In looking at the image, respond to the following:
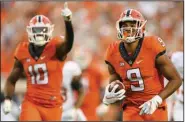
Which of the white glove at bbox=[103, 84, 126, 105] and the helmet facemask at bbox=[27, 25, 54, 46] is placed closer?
the white glove at bbox=[103, 84, 126, 105]

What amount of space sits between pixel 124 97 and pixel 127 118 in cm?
17

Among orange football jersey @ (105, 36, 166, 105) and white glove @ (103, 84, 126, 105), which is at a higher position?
orange football jersey @ (105, 36, 166, 105)

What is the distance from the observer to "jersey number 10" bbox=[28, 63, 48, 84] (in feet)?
20.2

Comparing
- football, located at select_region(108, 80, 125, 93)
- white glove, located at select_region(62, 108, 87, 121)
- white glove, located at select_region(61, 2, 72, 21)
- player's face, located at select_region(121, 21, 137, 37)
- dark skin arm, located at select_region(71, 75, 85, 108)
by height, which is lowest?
white glove, located at select_region(62, 108, 87, 121)

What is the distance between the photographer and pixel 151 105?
4914 mm

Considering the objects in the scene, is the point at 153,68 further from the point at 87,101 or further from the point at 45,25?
the point at 87,101

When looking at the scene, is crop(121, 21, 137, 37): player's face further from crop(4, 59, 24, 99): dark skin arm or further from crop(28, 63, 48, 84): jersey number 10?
crop(4, 59, 24, 99): dark skin arm

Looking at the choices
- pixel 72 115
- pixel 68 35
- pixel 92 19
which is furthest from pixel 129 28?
pixel 92 19

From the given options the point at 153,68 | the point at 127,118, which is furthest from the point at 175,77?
the point at 127,118

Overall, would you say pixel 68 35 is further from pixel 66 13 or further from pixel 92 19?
pixel 92 19

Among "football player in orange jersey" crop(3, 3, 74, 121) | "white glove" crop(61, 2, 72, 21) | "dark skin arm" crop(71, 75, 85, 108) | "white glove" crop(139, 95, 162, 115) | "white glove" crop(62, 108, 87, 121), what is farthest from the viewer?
"white glove" crop(62, 108, 87, 121)

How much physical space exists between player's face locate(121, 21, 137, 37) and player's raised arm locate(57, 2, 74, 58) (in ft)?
1.95

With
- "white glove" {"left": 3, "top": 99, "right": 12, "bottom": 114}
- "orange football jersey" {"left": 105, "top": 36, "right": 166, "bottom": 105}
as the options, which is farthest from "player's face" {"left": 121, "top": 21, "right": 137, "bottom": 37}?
"white glove" {"left": 3, "top": 99, "right": 12, "bottom": 114}

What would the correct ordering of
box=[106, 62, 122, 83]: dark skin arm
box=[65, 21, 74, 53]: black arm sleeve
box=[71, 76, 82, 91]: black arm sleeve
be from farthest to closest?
box=[71, 76, 82, 91]: black arm sleeve < box=[65, 21, 74, 53]: black arm sleeve < box=[106, 62, 122, 83]: dark skin arm
